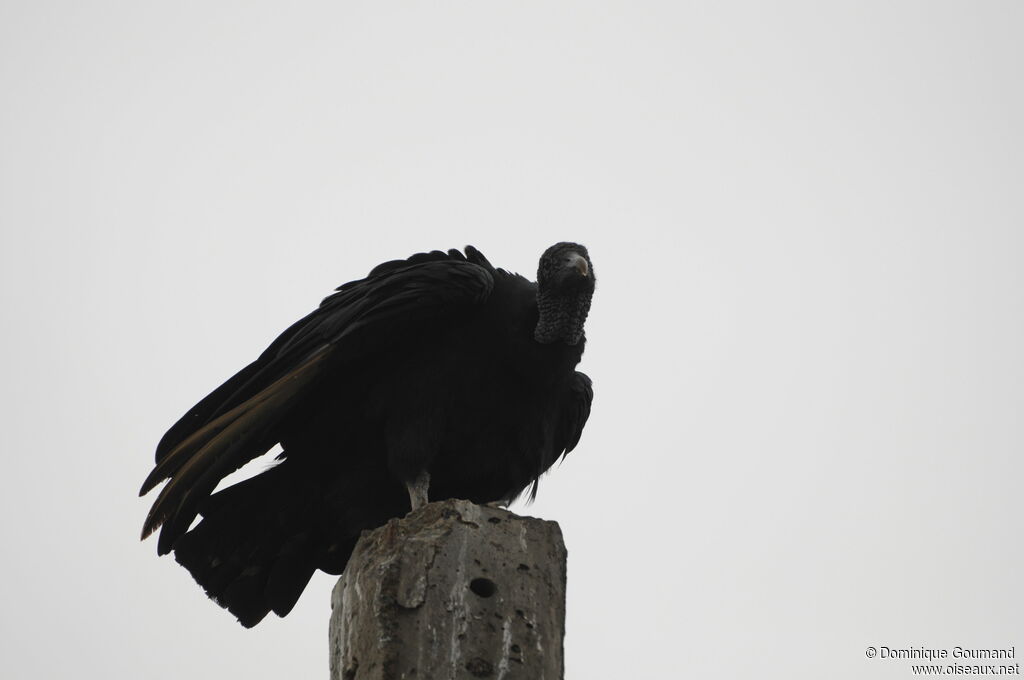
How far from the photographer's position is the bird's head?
426cm

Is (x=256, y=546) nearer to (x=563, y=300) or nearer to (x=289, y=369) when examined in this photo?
(x=289, y=369)

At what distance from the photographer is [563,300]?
4.27 meters

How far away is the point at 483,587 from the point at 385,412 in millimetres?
1522

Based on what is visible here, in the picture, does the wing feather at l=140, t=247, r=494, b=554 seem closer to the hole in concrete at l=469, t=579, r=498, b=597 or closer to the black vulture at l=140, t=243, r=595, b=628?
the black vulture at l=140, t=243, r=595, b=628

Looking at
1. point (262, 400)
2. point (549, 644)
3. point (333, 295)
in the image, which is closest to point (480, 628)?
point (549, 644)

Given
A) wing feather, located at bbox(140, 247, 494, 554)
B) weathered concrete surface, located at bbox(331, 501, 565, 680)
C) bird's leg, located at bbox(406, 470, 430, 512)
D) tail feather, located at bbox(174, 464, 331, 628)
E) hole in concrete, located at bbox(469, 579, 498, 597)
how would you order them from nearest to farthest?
weathered concrete surface, located at bbox(331, 501, 565, 680), hole in concrete, located at bbox(469, 579, 498, 597), wing feather, located at bbox(140, 247, 494, 554), bird's leg, located at bbox(406, 470, 430, 512), tail feather, located at bbox(174, 464, 331, 628)

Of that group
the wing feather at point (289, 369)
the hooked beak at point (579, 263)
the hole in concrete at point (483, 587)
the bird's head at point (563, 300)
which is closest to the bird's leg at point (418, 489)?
the wing feather at point (289, 369)

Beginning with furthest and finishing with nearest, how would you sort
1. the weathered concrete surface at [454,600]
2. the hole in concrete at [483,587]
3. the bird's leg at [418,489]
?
the bird's leg at [418,489], the hole in concrete at [483,587], the weathered concrete surface at [454,600]

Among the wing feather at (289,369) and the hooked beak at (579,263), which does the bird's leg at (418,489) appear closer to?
the wing feather at (289,369)

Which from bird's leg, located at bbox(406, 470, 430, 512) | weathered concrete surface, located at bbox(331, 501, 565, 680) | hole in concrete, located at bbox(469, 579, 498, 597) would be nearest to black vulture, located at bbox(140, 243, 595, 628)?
bird's leg, located at bbox(406, 470, 430, 512)

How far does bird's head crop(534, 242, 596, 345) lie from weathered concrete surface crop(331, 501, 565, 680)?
132 cm

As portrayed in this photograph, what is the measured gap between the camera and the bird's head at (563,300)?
426cm

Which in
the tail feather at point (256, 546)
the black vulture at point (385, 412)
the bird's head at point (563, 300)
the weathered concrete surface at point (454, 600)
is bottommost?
the weathered concrete surface at point (454, 600)

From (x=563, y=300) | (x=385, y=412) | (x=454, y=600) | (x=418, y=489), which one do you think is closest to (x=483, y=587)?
(x=454, y=600)
